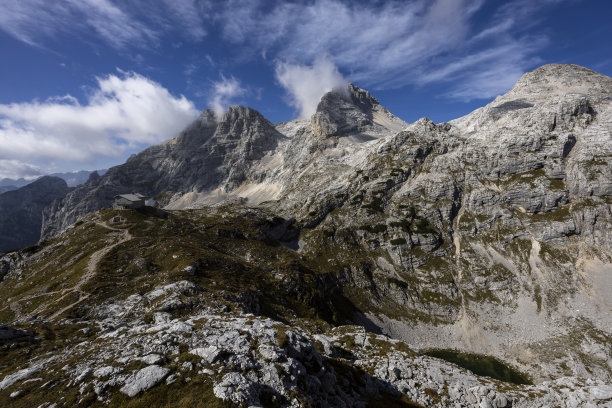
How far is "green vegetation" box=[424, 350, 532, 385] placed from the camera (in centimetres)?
7981

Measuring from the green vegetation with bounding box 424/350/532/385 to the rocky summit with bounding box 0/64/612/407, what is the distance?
2.31 ft

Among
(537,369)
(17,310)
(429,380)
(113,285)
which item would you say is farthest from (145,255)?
(537,369)

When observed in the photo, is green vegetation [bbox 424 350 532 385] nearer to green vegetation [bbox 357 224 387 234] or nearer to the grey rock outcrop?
the grey rock outcrop

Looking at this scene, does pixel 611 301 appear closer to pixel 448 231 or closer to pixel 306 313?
pixel 448 231

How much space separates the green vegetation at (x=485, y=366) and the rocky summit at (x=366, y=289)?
2.31ft

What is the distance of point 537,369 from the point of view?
266 feet

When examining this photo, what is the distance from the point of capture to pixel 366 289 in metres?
119

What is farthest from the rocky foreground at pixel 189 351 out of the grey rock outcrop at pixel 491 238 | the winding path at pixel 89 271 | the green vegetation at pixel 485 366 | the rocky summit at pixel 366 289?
the grey rock outcrop at pixel 491 238

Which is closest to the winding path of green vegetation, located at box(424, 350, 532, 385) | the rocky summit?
the rocky summit

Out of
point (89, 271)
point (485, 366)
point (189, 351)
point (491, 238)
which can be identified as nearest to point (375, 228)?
point (491, 238)

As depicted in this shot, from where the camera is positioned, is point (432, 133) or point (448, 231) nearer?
point (448, 231)

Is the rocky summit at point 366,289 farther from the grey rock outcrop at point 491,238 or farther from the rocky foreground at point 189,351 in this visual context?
the grey rock outcrop at point 491,238

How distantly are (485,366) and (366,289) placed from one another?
49342 mm

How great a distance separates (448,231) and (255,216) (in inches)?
4359
